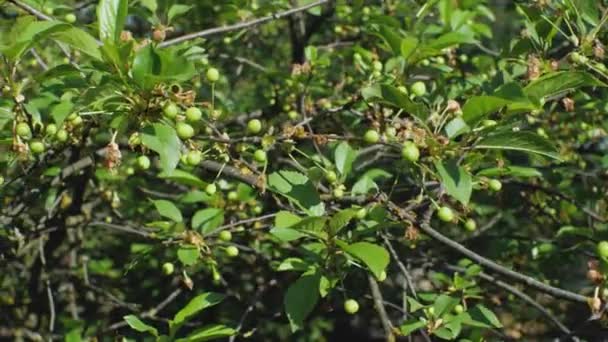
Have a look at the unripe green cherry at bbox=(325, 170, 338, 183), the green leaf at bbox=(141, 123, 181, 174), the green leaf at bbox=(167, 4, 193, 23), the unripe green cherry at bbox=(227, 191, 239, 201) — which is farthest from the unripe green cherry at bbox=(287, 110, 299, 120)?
the green leaf at bbox=(141, 123, 181, 174)

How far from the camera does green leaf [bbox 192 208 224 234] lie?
90.9 inches

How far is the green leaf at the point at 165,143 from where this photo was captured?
160cm

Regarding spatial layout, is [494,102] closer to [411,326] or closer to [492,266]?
[492,266]

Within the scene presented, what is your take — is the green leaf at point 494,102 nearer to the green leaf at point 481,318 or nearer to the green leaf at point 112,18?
the green leaf at point 481,318

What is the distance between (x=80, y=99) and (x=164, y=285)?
257cm

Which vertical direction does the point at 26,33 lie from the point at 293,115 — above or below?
above

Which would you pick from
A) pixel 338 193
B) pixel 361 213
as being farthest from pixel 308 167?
pixel 361 213

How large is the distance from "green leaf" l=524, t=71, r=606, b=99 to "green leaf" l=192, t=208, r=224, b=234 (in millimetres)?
1086

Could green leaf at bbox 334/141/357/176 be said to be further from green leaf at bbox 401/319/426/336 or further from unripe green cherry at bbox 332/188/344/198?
green leaf at bbox 401/319/426/336

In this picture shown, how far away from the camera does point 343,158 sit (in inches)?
80.7

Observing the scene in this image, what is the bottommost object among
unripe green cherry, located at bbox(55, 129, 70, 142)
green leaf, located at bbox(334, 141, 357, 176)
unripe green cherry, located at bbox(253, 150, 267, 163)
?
green leaf, located at bbox(334, 141, 357, 176)

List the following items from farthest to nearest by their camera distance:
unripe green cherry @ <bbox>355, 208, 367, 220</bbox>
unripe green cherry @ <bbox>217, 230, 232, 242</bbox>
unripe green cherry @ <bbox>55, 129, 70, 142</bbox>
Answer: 1. unripe green cherry @ <bbox>217, 230, 232, 242</bbox>
2. unripe green cherry @ <bbox>55, 129, 70, 142</bbox>
3. unripe green cherry @ <bbox>355, 208, 367, 220</bbox>

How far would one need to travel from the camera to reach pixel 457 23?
2836mm

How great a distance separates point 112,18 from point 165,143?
14.9 inches
